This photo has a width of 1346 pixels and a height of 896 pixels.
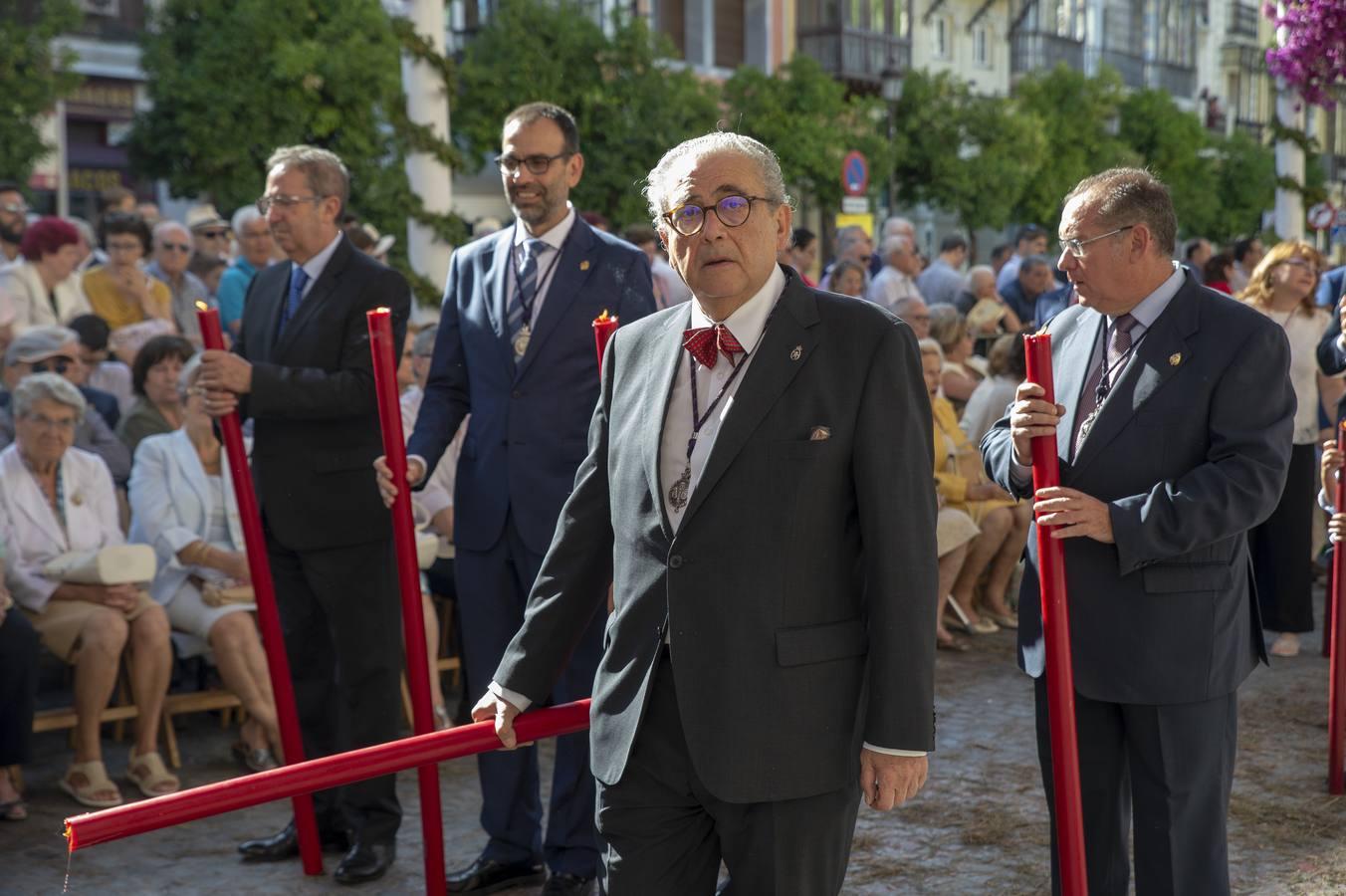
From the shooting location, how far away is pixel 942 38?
131 ft

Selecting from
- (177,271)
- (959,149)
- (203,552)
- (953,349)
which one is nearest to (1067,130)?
(959,149)

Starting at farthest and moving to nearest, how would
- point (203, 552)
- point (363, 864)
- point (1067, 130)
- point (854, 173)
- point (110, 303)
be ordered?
point (1067, 130) → point (854, 173) → point (110, 303) → point (203, 552) → point (363, 864)

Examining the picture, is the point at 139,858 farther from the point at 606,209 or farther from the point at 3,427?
the point at 606,209

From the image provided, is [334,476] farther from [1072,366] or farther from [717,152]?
[717,152]

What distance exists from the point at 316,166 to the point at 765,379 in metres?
2.80

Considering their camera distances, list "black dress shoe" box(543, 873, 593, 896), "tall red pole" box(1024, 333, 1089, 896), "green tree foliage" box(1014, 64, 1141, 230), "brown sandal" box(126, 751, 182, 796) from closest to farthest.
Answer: "tall red pole" box(1024, 333, 1089, 896), "black dress shoe" box(543, 873, 593, 896), "brown sandal" box(126, 751, 182, 796), "green tree foliage" box(1014, 64, 1141, 230)

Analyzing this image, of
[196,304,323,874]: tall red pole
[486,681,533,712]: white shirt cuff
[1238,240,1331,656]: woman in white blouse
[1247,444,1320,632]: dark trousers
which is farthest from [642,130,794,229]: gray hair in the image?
[1247,444,1320,632]: dark trousers

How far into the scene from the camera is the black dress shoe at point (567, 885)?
16.6 ft

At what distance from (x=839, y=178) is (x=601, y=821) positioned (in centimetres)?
2322

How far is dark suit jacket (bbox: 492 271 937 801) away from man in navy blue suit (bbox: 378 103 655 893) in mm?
1908

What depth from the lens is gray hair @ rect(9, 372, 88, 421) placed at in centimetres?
681

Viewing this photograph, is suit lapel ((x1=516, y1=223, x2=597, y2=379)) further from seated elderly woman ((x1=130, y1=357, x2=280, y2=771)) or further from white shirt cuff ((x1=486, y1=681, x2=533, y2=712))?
seated elderly woman ((x1=130, y1=357, x2=280, y2=771))

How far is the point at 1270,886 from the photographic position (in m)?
5.36

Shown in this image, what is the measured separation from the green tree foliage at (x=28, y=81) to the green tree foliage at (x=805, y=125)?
10.4 metres
